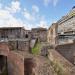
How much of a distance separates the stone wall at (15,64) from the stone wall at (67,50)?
233 centimetres

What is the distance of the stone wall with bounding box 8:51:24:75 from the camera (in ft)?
31.7

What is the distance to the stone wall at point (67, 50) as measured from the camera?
9.27 metres

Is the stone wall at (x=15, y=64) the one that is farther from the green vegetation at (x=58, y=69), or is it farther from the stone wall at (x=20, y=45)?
the green vegetation at (x=58, y=69)

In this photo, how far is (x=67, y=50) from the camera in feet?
31.2

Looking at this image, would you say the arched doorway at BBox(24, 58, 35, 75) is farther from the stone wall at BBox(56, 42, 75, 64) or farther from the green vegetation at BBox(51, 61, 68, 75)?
the green vegetation at BBox(51, 61, 68, 75)

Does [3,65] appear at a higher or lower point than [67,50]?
lower

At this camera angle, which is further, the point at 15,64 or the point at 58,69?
the point at 15,64

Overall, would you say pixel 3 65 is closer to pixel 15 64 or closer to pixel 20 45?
pixel 20 45

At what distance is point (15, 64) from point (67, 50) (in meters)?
3.67

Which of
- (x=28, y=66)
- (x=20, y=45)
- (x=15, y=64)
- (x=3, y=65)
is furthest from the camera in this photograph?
(x=20, y=45)

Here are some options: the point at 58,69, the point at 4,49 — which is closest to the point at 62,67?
the point at 58,69

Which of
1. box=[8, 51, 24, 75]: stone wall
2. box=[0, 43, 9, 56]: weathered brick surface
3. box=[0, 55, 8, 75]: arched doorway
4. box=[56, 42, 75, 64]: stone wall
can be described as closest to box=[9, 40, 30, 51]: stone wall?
box=[0, 43, 9, 56]: weathered brick surface

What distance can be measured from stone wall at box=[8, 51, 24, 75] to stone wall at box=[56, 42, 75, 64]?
2.33 m

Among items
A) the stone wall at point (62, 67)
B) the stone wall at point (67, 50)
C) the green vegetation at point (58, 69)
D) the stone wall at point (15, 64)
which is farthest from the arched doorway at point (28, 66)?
the green vegetation at point (58, 69)
